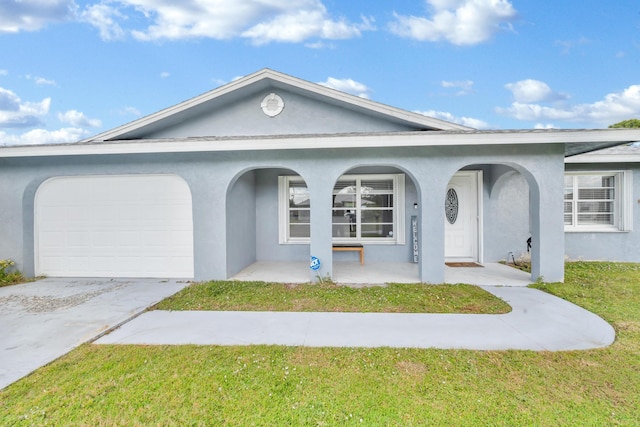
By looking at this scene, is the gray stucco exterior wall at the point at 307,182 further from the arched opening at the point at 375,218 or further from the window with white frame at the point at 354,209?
the arched opening at the point at 375,218

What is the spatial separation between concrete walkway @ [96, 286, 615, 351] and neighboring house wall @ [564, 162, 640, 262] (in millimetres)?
5157

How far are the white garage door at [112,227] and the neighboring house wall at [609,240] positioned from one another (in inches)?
426

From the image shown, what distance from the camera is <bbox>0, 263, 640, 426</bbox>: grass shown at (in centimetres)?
244

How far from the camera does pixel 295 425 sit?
2354 millimetres

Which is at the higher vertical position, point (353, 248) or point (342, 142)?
point (342, 142)

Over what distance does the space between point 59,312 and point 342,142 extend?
5795 millimetres

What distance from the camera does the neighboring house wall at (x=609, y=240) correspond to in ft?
28.5

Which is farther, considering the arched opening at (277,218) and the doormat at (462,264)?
the arched opening at (277,218)

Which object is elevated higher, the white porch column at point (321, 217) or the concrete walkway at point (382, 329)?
the white porch column at point (321, 217)

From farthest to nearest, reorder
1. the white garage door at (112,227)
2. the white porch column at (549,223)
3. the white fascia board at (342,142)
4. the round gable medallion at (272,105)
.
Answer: the round gable medallion at (272,105), the white garage door at (112,227), the white porch column at (549,223), the white fascia board at (342,142)

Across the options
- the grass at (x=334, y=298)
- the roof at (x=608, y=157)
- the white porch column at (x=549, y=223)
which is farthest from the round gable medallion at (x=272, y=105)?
the roof at (x=608, y=157)

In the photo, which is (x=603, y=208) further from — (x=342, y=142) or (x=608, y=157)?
(x=342, y=142)

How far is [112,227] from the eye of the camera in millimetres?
7289

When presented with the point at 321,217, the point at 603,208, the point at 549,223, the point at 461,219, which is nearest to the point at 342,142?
the point at 321,217
